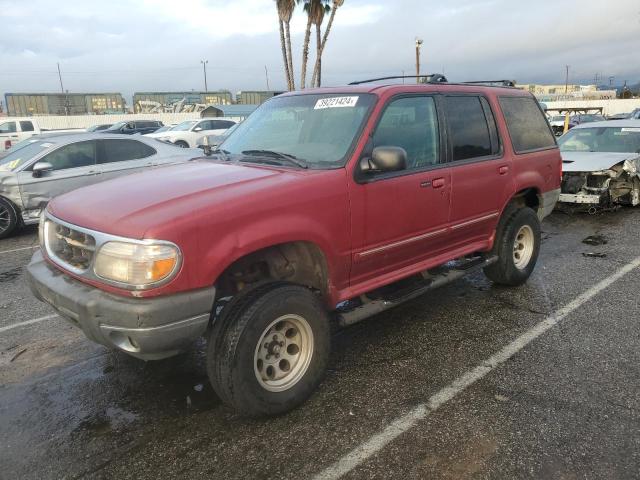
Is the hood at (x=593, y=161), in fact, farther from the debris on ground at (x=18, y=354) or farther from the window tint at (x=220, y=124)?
the window tint at (x=220, y=124)

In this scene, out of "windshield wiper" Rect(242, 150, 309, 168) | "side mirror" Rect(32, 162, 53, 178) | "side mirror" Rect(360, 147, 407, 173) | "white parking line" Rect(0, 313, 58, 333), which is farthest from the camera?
"side mirror" Rect(32, 162, 53, 178)

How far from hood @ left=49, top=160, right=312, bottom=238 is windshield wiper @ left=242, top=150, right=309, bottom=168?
151mm

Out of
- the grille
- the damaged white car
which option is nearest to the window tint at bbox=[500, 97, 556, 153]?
the grille

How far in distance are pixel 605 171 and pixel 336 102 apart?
6.80 m

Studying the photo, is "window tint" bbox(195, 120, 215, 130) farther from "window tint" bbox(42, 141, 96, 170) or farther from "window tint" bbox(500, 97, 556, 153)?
"window tint" bbox(500, 97, 556, 153)

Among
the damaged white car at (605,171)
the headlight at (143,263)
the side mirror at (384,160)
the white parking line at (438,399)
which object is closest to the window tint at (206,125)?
the damaged white car at (605,171)

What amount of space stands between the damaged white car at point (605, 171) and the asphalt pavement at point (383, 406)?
14.8 ft

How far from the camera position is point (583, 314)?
4477mm

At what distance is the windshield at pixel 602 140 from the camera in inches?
373

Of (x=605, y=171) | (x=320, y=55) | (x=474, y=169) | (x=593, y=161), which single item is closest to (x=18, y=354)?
(x=474, y=169)

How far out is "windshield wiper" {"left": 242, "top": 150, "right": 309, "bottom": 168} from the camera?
3370 mm

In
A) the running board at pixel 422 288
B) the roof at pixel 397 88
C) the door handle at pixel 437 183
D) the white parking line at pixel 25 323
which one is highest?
the roof at pixel 397 88

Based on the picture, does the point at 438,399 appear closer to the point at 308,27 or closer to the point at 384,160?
the point at 384,160

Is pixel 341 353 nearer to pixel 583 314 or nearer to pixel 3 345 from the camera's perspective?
pixel 583 314
